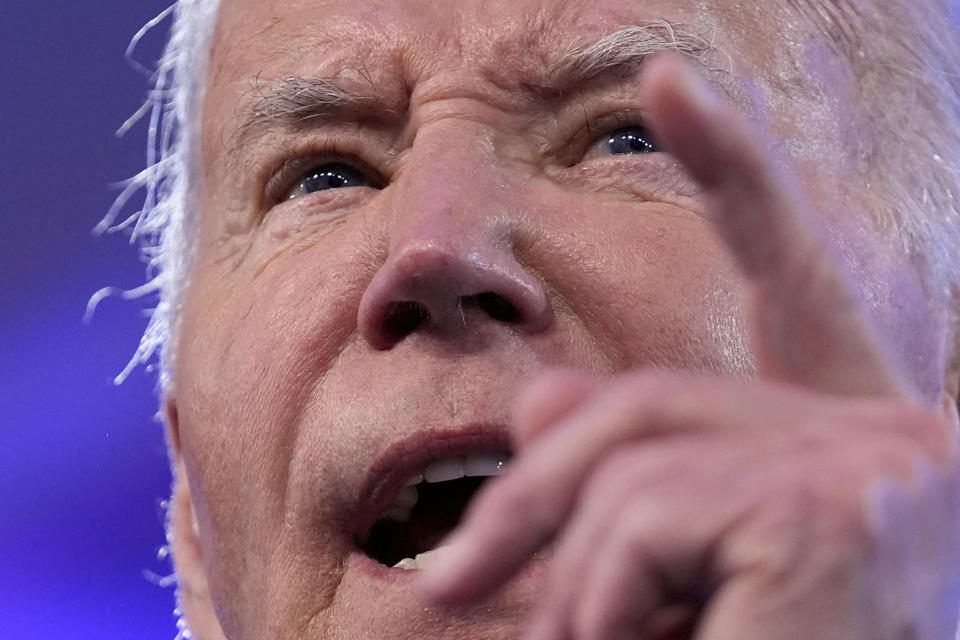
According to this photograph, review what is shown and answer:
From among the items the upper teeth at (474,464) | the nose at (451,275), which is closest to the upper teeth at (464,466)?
the upper teeth at (474,464)

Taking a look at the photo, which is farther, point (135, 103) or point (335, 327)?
point (135, 103)

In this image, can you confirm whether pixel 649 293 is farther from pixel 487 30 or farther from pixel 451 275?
pixel 487 30

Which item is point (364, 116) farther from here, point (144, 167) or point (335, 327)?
point (144, 167)

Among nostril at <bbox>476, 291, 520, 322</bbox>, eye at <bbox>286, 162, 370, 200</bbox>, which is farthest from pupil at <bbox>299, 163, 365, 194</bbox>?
nostril at <bbox>476, 291, 520, 322</bbox>

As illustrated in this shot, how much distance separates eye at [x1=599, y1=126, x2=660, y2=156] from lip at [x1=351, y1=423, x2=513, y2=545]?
397 mm

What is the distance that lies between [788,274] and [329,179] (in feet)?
2.74

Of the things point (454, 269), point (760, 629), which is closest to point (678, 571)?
point (760, 629)

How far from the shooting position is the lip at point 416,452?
963mm

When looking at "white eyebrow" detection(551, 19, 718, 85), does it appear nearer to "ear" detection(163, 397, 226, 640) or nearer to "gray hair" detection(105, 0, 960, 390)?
"gray hair" detection(105, 0, 960, 390)

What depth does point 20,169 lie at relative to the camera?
7.15ft

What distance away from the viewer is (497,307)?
1.00 m

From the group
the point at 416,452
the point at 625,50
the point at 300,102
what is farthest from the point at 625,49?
the point at 416,452

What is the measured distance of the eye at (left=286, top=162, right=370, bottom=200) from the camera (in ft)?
4.32

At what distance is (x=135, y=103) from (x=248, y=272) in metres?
0.93
